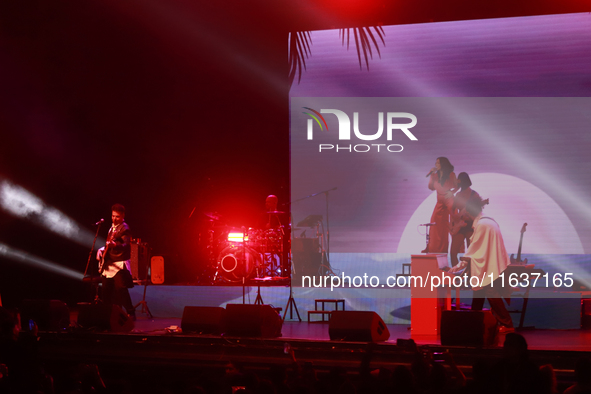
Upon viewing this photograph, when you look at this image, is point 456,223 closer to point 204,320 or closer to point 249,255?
point 204,320

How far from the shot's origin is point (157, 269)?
31.0ft

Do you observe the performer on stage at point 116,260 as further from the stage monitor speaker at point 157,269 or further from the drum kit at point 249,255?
the drum kit at point 249,255

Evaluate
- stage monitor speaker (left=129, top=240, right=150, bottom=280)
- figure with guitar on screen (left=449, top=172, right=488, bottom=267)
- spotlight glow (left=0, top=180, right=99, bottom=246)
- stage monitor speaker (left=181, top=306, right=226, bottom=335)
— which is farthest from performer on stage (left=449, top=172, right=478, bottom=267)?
spotlight glow (left=0, top=180, right=99, bottom=246)

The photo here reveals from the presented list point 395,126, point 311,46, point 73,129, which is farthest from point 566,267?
point 73,129

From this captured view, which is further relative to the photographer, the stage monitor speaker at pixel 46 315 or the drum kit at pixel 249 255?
the drum kit at pixel 249 255

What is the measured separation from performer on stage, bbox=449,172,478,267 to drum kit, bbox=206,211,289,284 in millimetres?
3096

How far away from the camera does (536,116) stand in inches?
290

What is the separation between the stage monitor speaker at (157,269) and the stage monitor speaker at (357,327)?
4361mm

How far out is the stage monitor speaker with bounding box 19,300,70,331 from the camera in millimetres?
6797

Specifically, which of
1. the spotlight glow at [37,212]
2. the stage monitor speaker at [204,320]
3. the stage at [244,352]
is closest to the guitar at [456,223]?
the stage at [244,352]

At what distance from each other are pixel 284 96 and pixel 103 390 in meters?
8.02

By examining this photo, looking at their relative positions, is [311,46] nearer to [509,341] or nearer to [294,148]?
[294,148]

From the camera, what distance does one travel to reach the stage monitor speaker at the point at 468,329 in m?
5.35

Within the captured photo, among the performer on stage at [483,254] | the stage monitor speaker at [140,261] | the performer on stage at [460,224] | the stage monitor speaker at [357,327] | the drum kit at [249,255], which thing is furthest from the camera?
the drum kit at [249,255]
